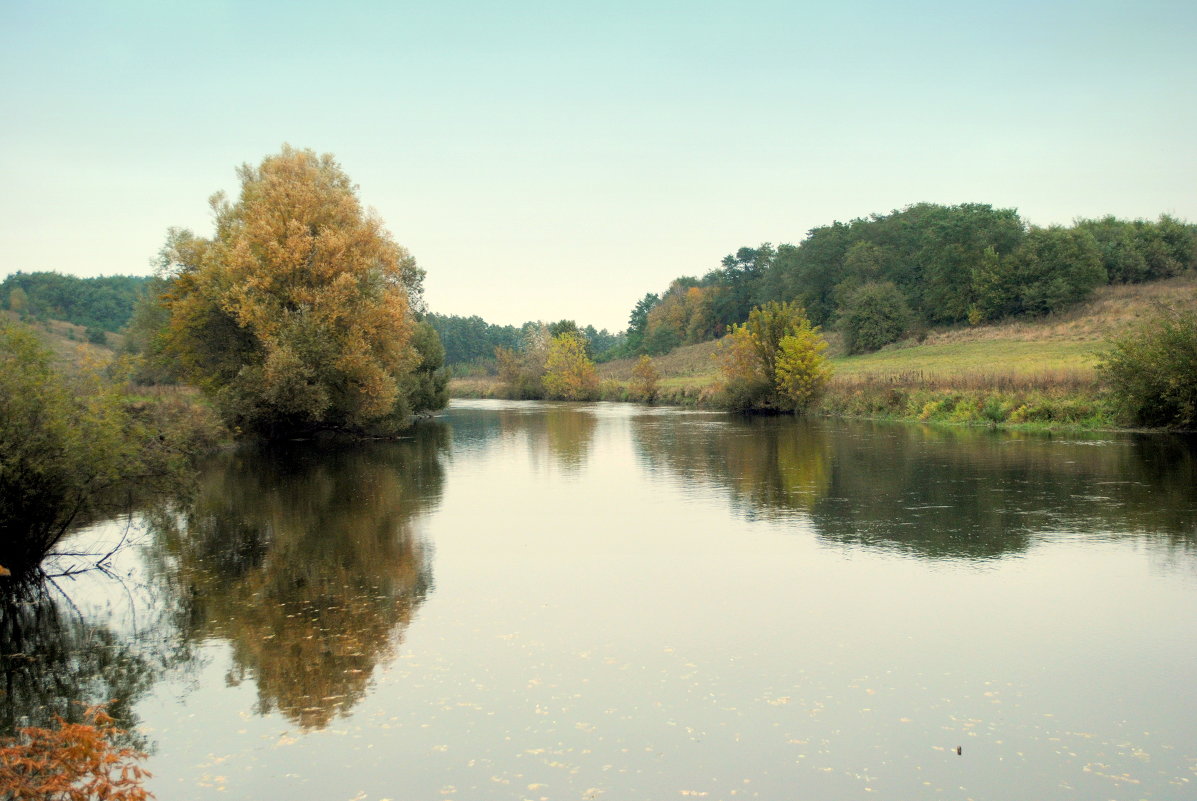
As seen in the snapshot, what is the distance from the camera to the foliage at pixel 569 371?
8119cm

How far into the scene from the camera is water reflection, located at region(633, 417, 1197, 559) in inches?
517

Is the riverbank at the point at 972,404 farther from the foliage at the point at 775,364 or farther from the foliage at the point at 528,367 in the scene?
the foliage at the point at 528,367

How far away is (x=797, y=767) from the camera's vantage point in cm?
568

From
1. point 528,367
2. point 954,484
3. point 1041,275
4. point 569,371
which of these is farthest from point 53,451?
point 528,367

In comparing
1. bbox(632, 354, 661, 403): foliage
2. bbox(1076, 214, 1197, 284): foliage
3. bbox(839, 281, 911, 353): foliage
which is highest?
bbox(1076, 214, 1197, 284): foliage

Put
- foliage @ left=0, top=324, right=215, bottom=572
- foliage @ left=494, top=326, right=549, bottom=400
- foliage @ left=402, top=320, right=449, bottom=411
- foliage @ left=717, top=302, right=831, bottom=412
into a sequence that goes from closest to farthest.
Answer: foliage @ left=0, top=324, right=215, bottom=572
foliage @ left=717, top=302, right=831, bottom=412
foliage @ left=402, top=320, right=449, bottom=411
foliage @ left=494, top=326, right=549, bottom=400

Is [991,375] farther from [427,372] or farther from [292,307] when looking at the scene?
[427,372]

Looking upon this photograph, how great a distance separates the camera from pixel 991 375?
119 ft

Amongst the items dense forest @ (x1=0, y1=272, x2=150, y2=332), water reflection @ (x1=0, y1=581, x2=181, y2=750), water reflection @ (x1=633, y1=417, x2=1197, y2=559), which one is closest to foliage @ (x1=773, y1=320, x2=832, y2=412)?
water reflection @ (x1=633, y1=417, x2=1197, y2=559)

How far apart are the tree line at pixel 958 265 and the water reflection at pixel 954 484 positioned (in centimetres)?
2645

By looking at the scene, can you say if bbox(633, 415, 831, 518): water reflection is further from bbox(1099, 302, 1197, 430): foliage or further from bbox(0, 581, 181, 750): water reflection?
bbox(0, 581, 181, 750): water reflection

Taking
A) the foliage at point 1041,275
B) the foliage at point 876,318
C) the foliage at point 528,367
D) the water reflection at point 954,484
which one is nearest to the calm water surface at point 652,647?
the water reflection at point 954,484

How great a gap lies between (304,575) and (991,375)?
109ft

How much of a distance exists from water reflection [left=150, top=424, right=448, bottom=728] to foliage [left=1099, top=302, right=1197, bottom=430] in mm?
21985
